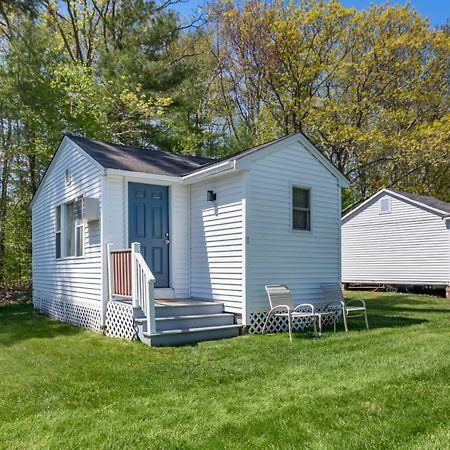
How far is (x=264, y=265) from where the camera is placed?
799 centimetres

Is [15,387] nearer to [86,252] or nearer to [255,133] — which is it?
[86,252]

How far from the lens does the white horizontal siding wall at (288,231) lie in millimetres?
7875

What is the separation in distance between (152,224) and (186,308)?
6.01 ft

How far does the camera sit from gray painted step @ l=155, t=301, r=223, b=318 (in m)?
7.36

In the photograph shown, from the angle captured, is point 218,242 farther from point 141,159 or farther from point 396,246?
point 396,246

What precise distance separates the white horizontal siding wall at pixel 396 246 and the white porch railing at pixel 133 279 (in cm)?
1327

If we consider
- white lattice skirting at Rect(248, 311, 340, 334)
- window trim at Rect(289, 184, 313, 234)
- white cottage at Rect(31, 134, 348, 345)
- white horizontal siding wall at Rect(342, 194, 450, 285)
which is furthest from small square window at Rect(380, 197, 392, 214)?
white lattice skirting at Rect(248, 311, 340, 334)

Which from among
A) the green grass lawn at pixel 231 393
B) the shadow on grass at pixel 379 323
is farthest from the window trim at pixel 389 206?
the green grass lawn at pixel 231 393

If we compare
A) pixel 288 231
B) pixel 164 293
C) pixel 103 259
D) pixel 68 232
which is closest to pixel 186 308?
pixel 164 293

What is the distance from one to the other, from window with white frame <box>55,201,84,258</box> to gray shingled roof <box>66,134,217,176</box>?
4.50 ft

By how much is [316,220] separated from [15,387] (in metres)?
6.13

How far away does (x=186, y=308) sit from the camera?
7.66 metres

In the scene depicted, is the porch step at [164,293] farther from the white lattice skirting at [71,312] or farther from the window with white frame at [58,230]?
the window with white frame at [58,230]

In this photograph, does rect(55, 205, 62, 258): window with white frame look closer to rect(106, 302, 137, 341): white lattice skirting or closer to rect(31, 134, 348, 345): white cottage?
rect(31, 134, 348, 345): white cottage
